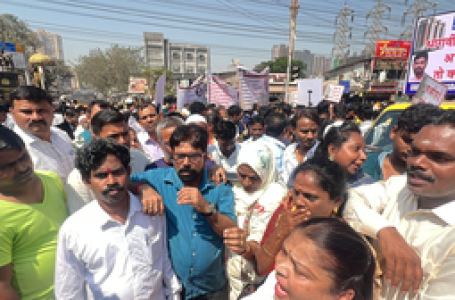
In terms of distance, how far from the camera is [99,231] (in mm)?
1456

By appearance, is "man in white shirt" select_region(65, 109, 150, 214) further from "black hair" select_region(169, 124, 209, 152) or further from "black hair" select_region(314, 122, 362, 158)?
"black hair" select_region(314, 122, 362, 158)

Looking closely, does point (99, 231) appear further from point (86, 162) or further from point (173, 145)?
point (173, 145)

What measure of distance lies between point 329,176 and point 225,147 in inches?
94.8

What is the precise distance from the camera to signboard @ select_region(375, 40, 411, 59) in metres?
25.3

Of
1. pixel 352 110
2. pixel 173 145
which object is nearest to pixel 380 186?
pixel 173 145

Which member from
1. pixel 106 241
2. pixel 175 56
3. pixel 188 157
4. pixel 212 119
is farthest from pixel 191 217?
pixel 175 56

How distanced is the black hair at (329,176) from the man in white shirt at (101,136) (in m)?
1.41

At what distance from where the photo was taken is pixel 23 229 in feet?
4.63

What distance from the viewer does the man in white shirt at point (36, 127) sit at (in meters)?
2.18

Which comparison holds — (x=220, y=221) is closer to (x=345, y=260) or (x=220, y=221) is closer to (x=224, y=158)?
(x=345, y=260)

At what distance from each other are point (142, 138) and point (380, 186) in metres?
3.33

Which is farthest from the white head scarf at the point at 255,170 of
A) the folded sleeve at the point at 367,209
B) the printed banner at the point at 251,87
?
the printed banner at the point at 251,87

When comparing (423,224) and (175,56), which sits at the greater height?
(175,56)

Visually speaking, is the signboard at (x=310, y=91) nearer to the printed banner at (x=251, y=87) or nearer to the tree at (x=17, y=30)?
the printed banner at (x=251, y=87)
